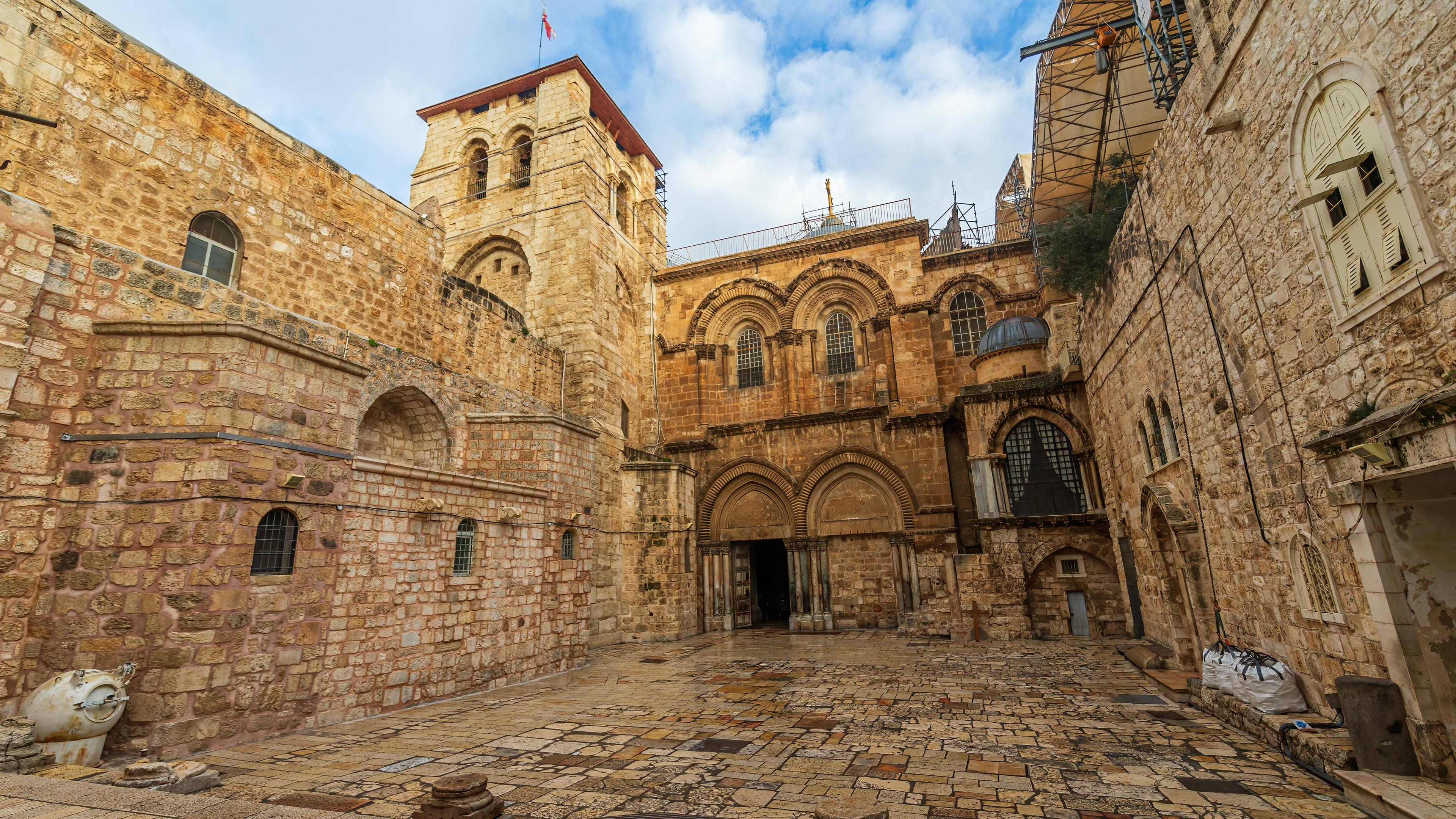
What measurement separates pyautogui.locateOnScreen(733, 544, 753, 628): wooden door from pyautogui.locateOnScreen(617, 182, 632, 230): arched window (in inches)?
430

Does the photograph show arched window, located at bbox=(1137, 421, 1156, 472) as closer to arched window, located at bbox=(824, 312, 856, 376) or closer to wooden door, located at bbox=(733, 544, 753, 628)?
arched window, located at bbox=(824, 312, 856, 376)

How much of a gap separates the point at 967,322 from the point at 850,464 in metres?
5.28

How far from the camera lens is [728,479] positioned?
58.0ft

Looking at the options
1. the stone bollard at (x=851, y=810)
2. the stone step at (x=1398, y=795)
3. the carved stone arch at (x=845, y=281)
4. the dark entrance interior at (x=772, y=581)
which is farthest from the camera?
the dark entrance interior at (x=772, y=581)

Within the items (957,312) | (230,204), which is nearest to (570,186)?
(230,204)

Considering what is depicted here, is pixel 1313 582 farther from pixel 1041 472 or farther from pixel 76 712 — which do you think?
pixel 76 712

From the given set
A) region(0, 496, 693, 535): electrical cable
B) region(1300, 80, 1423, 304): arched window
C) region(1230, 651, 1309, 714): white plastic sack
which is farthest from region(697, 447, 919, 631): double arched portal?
region(1300, 80, 1423, 304): arched window

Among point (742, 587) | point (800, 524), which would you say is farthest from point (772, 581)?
point (800, 524)

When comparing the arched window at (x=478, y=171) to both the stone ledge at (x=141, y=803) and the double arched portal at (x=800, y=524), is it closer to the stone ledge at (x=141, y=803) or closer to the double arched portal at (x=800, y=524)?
the double arched portal at (x=800, y=524)

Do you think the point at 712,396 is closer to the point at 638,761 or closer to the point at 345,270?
the point at 345,270

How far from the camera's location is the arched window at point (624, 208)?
65.3 ft

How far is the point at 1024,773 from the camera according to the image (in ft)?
15.9

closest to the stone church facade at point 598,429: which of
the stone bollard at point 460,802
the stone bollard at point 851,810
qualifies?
the stone bollard at point 460,802

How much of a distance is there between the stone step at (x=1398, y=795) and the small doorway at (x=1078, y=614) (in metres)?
9.67
